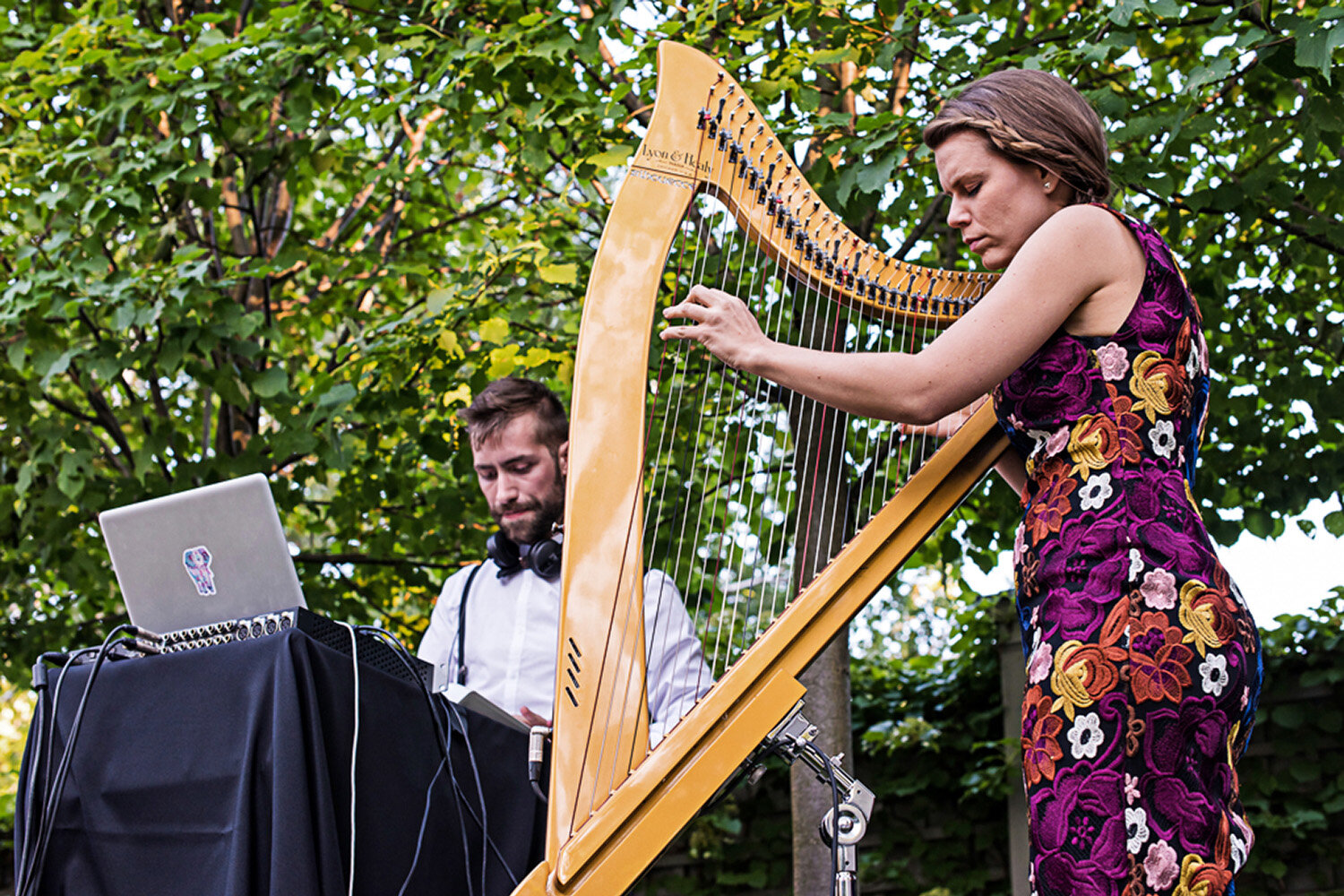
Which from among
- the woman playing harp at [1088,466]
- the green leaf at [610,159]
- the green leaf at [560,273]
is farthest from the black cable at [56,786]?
the green leaf at [560,273]

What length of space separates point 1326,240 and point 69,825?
3310 mm

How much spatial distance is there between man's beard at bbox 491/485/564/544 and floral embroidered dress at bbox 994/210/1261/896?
135 cm

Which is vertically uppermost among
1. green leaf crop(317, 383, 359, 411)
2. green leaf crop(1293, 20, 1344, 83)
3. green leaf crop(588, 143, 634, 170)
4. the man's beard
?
green leaf crop(588, 143, 634, 170)

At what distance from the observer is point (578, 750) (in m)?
1.53

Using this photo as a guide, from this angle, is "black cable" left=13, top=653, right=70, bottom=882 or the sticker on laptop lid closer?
"black cable" left=13, top=653, right=70, bottom=882

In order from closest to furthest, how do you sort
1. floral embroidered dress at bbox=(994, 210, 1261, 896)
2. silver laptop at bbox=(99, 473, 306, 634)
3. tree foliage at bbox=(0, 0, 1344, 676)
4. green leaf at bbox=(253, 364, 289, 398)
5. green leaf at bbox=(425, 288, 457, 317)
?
floral embroidered dress at bbox=(994, 210, 1261, 896) → silver laptop at bbox=(99, 473, 306, 634) → tree foliage at bbox=(0, 0, 1344, 676) → green leaf at bbox=(425, 288, 457, 317) → green leaf at bbox=(253, 364, 289, 398)

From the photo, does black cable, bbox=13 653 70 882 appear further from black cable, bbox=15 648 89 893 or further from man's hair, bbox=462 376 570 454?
man's hair, bbox=462 376 570 454

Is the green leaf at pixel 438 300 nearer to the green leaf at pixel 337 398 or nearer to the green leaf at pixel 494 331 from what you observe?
the green leaf at pixel 494 331

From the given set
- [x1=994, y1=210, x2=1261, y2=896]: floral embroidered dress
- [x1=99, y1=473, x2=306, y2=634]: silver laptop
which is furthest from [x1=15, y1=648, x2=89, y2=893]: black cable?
[x1=994, y1=210, x2=1261, y2=896]: floral embroidered dress

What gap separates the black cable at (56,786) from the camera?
162cm

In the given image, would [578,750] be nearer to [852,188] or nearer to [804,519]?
[804,519]

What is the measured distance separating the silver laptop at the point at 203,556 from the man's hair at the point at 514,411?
1.01 meters

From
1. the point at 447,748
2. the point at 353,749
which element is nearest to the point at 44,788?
the point at 353,749

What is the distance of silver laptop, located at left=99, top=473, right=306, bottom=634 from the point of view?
5.72 feet
